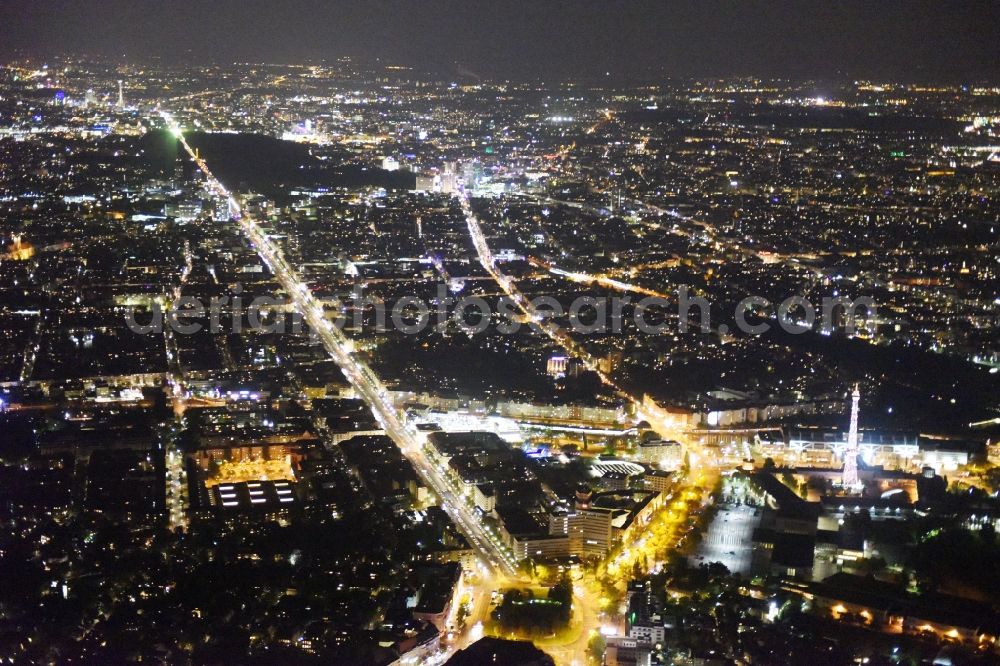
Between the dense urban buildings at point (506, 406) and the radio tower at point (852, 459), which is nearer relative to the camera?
the dense urban buildings at point (506, 406)

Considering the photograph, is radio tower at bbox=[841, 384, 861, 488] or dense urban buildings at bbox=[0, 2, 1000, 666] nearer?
dense urban buildings at bbox=[0, 2, 1000, 666]

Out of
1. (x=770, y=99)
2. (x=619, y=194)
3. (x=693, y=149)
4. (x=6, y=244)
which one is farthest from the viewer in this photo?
(x=770, y=99)

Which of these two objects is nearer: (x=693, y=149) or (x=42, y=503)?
(x=42, y=503)

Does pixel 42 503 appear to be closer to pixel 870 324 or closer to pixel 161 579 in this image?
pixel 161 579

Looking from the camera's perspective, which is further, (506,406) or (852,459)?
(506,406)

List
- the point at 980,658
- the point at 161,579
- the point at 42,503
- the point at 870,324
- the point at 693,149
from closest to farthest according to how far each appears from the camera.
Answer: the point at 980,658 < the point at 161,579 < the point at 42,503 < the point at 870,324 < the point at 693,149

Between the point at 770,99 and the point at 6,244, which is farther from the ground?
the point at 770,99

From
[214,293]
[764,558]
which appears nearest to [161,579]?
[764,558]

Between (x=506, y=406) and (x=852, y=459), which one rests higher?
(x=506, y=406)
